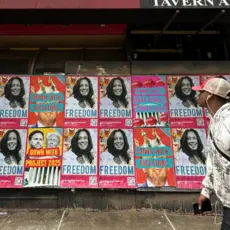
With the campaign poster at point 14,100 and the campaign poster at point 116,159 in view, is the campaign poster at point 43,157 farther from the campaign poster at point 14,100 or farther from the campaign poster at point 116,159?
the campaign poster at point 116,159

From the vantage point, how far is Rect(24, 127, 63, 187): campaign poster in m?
5.16

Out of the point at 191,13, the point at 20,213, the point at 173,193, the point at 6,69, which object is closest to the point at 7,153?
the point at 20,213

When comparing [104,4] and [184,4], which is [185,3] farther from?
[104,4]

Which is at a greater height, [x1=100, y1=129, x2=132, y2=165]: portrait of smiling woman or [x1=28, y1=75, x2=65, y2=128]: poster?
[x1=28, y1=75, x2=65, y2=128]: poster

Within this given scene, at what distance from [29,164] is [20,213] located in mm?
895

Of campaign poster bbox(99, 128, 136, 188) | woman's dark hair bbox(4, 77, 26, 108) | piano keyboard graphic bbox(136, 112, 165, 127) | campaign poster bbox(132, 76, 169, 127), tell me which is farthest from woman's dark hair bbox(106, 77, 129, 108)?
woman's dark hair bbox(4, 77, 26, 108)

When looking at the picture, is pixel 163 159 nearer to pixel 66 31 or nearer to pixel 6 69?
pixel 66 31

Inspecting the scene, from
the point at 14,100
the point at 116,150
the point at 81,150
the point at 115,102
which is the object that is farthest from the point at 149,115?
the point at 14,100

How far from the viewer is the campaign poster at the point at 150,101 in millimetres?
5559

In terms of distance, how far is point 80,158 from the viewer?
5.29m

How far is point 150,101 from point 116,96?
2.36ft

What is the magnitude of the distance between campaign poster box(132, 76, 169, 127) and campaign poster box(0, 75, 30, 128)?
2.26 m

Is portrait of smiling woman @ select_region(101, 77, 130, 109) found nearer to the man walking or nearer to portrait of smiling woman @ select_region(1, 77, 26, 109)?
portrait of smiling woman @ select_region(1, 77, 26, 109)

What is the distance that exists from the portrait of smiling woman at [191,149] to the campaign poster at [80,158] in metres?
1.67
